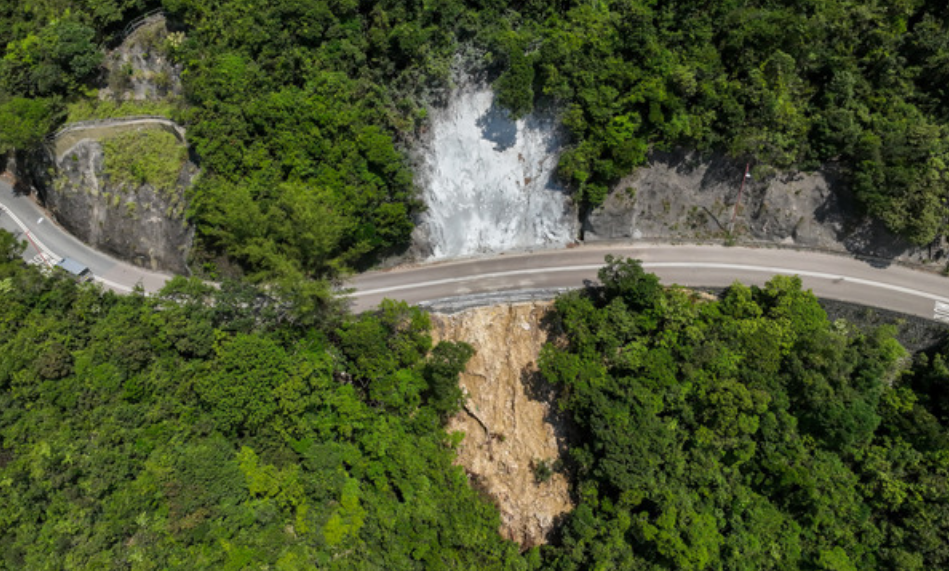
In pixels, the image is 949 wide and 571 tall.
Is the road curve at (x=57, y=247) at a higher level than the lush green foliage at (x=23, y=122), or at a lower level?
lower

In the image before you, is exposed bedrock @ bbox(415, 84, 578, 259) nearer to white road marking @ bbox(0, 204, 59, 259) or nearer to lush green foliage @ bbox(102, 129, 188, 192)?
lush green foliage @ bbox(102, 129, 188, 192)

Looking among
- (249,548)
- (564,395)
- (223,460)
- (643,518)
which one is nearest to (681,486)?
(643,518)

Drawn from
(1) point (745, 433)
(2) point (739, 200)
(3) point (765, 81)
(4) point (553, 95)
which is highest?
(3) point (765, 81)

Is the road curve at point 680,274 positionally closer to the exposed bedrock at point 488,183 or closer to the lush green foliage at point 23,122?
the exposed bedrock at point 488,183

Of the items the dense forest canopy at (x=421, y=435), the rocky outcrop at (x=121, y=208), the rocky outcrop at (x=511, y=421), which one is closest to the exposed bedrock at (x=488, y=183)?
the rocky outcrop at (x=511, y=421)

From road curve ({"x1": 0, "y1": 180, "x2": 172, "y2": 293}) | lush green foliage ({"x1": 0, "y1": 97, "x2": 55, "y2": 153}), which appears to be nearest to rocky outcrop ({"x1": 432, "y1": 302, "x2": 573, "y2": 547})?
road curve ({"x1": 0, "y1": 180, "x2": 172, "y2": 293})

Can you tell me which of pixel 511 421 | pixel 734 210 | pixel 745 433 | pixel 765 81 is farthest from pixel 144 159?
pixel 745 433

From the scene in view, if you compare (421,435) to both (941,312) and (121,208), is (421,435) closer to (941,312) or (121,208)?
(121,208)
